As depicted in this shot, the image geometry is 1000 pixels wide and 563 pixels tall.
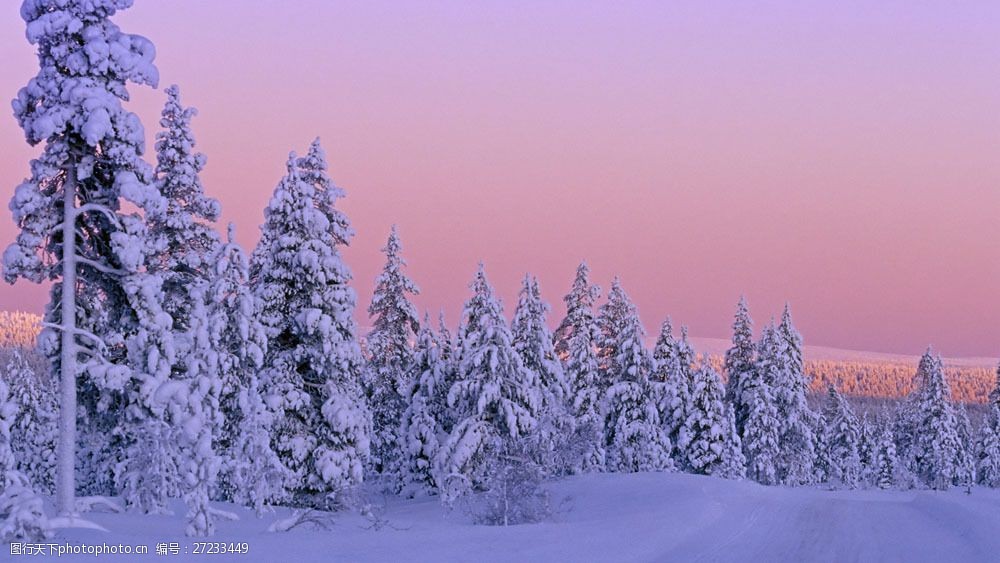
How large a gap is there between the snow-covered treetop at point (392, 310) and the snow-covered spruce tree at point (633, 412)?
1261cm

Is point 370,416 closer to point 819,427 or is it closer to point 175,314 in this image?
point 175,314

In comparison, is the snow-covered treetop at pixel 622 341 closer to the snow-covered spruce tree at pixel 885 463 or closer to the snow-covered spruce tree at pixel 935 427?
the snow-covered spruce tree at pixel 935 427

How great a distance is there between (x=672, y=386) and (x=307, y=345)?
97.9 feet

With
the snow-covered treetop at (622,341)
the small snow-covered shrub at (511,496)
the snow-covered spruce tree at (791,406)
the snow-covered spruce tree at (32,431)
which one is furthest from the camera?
the snow-covered spruce tree at (791,406)

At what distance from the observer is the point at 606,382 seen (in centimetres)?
5631

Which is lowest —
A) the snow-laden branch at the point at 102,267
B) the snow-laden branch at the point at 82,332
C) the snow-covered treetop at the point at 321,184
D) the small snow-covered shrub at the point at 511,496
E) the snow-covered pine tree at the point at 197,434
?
the small snow-covered shrub at the point at 511,496

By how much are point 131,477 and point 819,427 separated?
7212cm

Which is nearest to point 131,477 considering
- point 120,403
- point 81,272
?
point 120,403

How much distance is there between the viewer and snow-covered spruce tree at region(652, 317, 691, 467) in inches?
2251

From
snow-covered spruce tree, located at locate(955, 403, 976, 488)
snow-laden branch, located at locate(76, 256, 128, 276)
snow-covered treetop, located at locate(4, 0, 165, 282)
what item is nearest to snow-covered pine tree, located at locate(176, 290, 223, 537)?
snow-laden branch, located at locate(76, 256, 128, 276)

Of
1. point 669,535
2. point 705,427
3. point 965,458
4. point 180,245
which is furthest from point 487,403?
point 965,458

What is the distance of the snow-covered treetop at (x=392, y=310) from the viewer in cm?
4866

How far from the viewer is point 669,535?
2038 centimetres

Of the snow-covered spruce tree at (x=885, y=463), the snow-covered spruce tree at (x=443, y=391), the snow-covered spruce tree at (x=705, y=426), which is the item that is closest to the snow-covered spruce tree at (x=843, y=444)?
the snow-covered spruce tree at (x=885, y=463)
